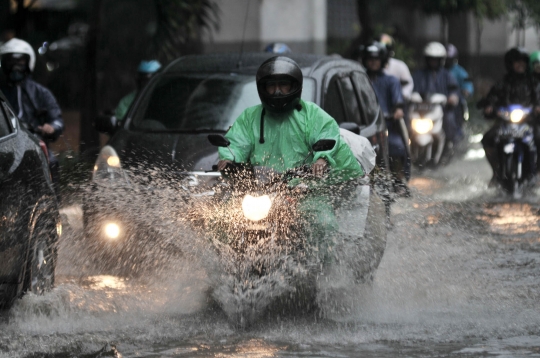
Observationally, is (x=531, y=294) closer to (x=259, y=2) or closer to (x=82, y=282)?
(x=82, y=282)

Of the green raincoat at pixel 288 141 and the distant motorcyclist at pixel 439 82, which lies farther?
the distant motorcyclist at pixel 439 82

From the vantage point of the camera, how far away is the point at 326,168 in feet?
22.2

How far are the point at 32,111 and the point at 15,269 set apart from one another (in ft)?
12.6

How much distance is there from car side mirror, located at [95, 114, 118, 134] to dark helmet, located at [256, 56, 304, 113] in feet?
9.64

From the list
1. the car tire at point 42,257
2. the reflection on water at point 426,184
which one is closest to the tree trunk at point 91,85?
the reflection on water at point 426,184

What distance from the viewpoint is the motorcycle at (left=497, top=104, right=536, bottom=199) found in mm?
14016

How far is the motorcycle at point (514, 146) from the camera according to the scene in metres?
14.0

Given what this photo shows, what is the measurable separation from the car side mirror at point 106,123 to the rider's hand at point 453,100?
7996 mm

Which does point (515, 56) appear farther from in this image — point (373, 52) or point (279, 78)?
point (279, 78)

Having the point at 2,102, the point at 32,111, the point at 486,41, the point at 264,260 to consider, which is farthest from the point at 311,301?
the point at 486,41

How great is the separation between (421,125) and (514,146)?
2.72m

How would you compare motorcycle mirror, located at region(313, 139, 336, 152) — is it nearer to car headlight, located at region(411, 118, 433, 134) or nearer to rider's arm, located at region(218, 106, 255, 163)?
rider's arm, located at region(218, 106, 255, 163)

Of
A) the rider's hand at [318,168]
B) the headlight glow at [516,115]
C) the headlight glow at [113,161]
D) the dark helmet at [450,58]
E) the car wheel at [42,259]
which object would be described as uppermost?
the dark helmet at [450,58]

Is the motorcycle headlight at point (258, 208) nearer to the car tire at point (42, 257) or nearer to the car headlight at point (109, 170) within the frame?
the car tire at point (42, 257)
